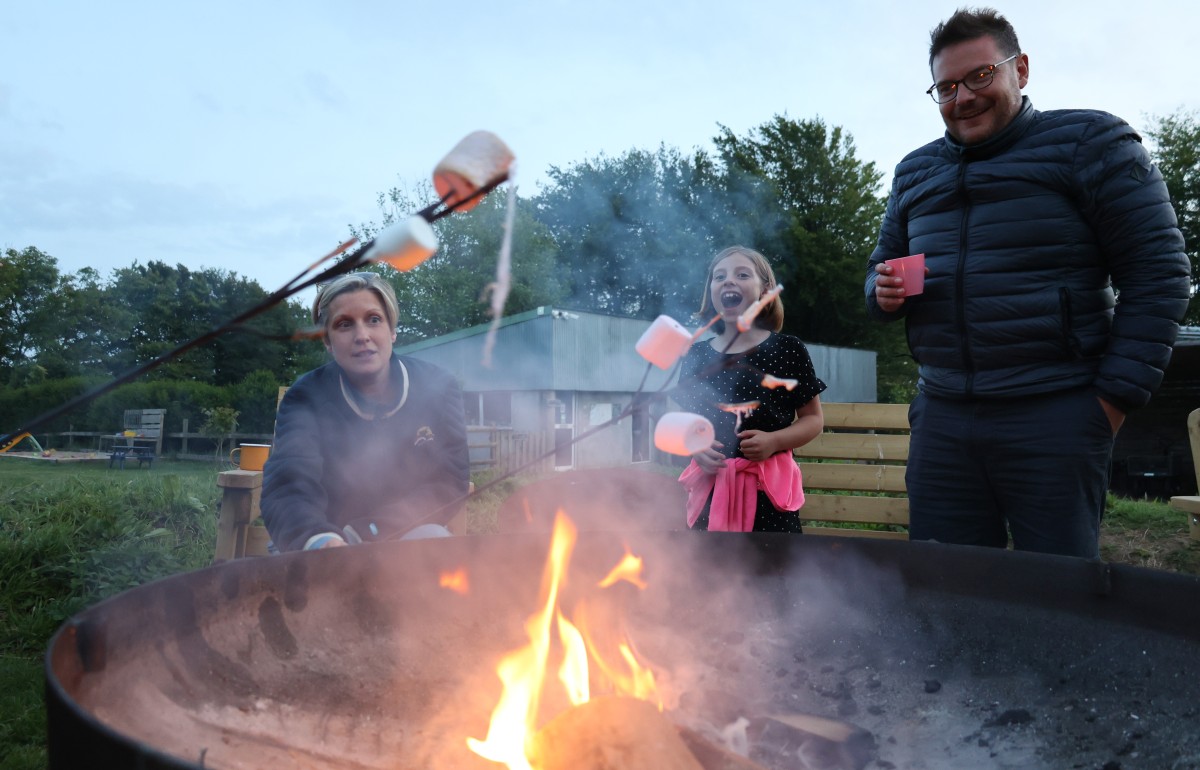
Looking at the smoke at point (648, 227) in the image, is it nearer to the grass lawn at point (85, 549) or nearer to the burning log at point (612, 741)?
the grass lawn at point (85, 549)

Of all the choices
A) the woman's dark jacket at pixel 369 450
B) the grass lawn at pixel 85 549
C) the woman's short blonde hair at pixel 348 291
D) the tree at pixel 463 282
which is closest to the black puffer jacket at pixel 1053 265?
the woman's dark jacket at pixel 369 450

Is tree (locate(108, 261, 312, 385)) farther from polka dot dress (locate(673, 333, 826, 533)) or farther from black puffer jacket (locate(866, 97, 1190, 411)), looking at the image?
black puffer jacket (locate(866, 97, 1190, 411))

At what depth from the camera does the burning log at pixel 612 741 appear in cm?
110

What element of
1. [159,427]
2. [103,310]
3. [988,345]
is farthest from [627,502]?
[103,310]

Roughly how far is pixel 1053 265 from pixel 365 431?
211 centimetres

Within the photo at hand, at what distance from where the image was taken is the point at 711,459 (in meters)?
2.46

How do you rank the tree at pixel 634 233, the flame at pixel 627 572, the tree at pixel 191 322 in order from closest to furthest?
the flame at pixel 627 572, the tree at pixel 634 233, the tree at pixel 191 322

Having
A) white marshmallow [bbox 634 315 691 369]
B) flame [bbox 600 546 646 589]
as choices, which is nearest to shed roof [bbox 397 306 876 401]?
flame [bbox 600 546 646 589]

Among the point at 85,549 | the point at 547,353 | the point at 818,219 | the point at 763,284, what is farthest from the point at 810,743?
the point at 818,219

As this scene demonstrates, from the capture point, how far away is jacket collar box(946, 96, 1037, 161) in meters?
2.10

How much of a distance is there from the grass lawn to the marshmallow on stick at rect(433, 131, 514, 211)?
2.36 metres

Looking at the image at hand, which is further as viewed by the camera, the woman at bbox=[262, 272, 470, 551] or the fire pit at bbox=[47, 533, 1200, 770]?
the woman at bbox=[262, 272, 470, 551]

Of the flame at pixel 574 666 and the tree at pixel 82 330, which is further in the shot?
the tree at pixel 82 330

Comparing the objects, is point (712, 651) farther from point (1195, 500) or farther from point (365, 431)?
point (1195, 500)
